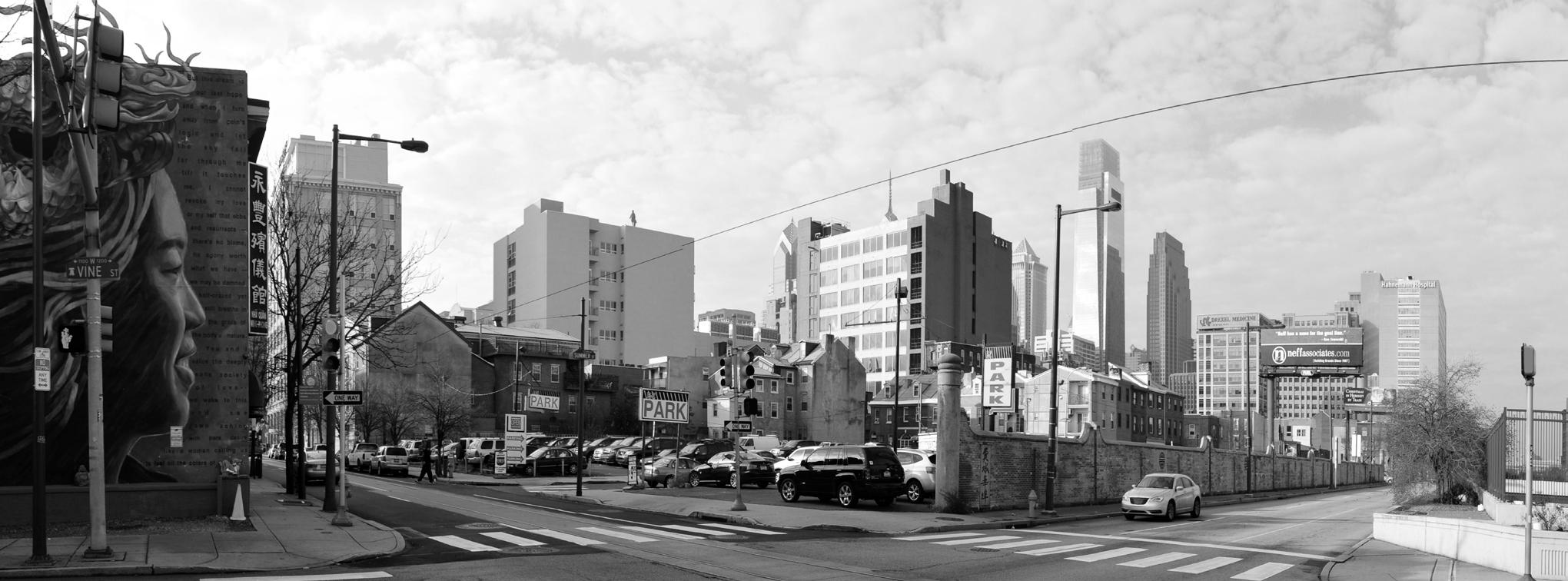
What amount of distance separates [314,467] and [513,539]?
35.4 m

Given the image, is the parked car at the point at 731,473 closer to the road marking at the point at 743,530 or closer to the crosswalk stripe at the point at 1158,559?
the road marking at the point at 743,530

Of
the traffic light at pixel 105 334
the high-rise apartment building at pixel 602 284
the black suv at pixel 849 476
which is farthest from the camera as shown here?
the high-rise apartment building at pixel 602 284

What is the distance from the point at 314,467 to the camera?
51094 millimetres

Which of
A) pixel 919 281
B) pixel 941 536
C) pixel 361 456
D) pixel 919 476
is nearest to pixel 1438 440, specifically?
pixel 919 476

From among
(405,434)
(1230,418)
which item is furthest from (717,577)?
(1230,418)

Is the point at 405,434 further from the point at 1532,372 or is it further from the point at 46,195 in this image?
the point at 1532,372

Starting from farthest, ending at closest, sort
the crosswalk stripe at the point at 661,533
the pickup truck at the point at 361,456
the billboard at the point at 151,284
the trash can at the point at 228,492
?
the pickup truck at the point at 361,456 → the trash can at the point at 228,492 → the crosswalk stripe at the point at 661,533 → the billboard at the point at 151,284

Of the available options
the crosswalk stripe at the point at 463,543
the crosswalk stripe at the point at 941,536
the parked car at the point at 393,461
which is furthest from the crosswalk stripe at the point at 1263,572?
the parked car at the point at 393,461

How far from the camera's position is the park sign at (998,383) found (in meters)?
34.4

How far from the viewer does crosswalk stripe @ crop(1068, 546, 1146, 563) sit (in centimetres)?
1891

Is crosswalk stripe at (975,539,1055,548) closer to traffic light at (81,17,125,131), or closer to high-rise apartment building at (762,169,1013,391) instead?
traffic light at (81,17,125,131)

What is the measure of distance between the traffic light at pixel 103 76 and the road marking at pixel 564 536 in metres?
9.81

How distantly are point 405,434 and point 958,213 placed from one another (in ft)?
265

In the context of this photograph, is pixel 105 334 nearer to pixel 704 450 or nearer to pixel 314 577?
pixel 314 577
